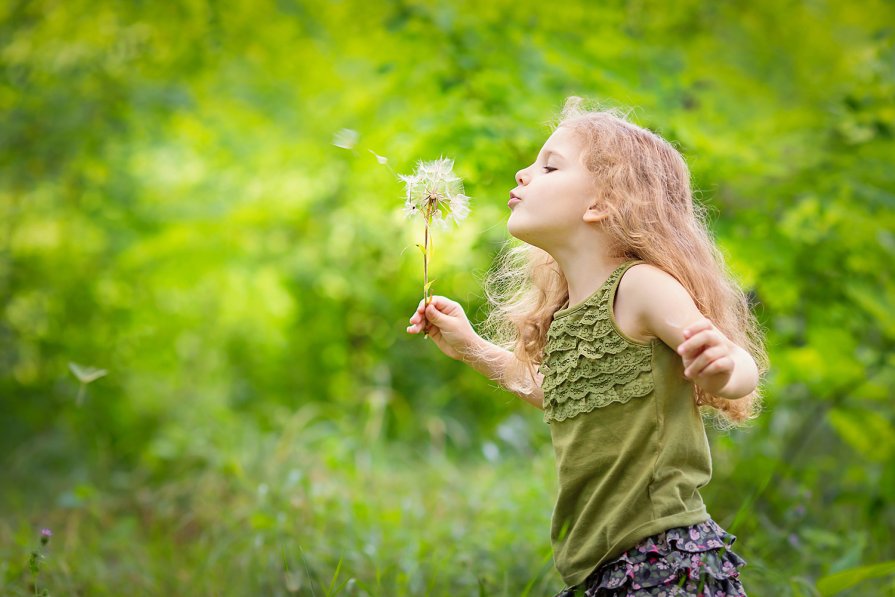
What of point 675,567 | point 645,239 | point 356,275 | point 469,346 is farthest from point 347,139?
point 356,275

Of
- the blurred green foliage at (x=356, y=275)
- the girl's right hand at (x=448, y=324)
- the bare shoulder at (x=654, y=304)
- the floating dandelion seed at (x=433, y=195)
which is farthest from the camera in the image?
the blurred green foliage at (x=356, y=275)

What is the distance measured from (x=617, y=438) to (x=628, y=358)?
192mm

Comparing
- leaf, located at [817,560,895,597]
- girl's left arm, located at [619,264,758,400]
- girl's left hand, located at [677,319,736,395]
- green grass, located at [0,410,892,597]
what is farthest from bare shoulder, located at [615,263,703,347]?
leaf, located at [817,560,895,597]

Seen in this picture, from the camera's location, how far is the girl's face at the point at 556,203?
83.7 inches

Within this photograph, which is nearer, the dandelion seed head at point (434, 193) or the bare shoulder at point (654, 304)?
the bare shoulder at point (654, 304)

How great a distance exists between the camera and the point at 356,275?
6422mm

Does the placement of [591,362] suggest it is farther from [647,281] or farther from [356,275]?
[356,275]

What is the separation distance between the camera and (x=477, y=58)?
365cm

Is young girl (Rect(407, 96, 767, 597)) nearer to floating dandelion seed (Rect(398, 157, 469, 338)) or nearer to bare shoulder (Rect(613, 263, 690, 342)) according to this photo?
bare shoulder (Rect(613, 263, 690, 342))

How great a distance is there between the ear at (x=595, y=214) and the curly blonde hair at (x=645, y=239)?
2 cm

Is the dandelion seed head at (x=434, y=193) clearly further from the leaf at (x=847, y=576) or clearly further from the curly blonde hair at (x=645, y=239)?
the leaf at (x=847, y=576)

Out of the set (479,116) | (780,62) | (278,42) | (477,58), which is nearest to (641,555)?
(479,116)

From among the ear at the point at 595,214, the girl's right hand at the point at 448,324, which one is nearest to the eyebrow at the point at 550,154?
the ear at the point at 595,214

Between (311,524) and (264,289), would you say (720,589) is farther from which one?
(264,289)
